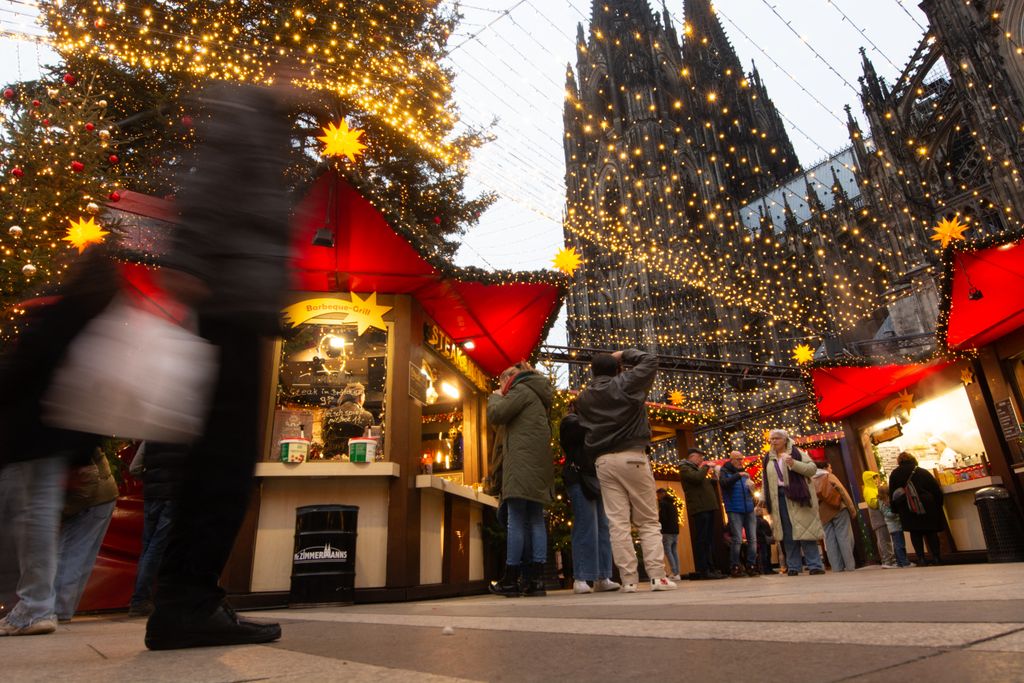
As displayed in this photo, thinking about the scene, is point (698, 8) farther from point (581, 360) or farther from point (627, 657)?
Answer: point (627, 657)

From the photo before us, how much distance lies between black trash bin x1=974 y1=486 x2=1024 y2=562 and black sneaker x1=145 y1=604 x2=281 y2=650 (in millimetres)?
8188

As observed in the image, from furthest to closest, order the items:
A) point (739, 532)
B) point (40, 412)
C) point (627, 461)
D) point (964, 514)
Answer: point (964, 514) → point (739, 532) → point (627, 461) → point (40, 412)

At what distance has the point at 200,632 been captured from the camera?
1460 millimetres

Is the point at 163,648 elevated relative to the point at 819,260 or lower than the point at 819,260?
lower

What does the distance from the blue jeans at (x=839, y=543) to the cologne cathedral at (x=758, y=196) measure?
6.30m

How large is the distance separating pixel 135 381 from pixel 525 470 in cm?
304

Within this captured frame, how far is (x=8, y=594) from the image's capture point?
5.49 feet

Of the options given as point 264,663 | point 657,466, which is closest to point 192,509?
point 264,663

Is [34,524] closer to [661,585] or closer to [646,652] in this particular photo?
[646,652]

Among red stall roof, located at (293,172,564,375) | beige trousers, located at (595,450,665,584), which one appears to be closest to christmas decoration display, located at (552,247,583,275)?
red stall roof, located at (293,172,564,375)

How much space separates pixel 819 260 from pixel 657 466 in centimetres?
2606

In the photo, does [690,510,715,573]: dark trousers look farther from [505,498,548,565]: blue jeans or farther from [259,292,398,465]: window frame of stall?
[259,292,398,465]: window frame of stall

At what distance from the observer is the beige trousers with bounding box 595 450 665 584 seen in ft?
13.0

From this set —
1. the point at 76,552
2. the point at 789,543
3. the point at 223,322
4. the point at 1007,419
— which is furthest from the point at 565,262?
the point at 1007,419
